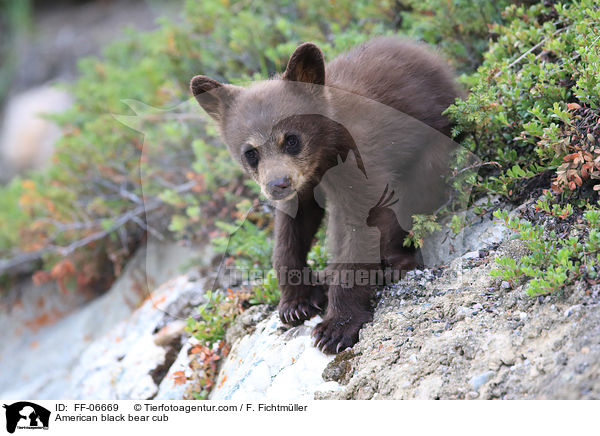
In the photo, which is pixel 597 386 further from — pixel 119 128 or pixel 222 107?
pixel 119 128

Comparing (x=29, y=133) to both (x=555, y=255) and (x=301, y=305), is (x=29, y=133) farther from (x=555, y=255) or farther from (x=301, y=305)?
(x=555, y=255)

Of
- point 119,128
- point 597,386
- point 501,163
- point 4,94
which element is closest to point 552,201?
point 501,163

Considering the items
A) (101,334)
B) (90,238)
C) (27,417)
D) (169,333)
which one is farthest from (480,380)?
(90,238)

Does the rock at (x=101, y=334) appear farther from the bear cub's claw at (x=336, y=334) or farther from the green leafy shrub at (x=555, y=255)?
the green leafy shrub at (x=555, y=255)

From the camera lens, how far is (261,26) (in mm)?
5738

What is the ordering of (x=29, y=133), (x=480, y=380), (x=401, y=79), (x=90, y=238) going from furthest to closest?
(x=29, y=133)
(x=90, y=238)
(x=401, y=79)
(x=480, y=380)

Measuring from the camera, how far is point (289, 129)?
3381mm

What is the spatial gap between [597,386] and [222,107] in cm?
264

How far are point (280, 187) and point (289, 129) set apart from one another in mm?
358

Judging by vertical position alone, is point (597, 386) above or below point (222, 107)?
below

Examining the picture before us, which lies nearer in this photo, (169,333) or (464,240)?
(464,240)

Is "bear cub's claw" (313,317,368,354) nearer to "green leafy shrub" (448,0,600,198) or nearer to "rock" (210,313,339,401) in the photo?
"rock" (210,313,339,401)

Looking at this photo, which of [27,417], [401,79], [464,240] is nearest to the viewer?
[27,417]

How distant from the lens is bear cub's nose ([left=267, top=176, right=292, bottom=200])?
3277 millimetres
